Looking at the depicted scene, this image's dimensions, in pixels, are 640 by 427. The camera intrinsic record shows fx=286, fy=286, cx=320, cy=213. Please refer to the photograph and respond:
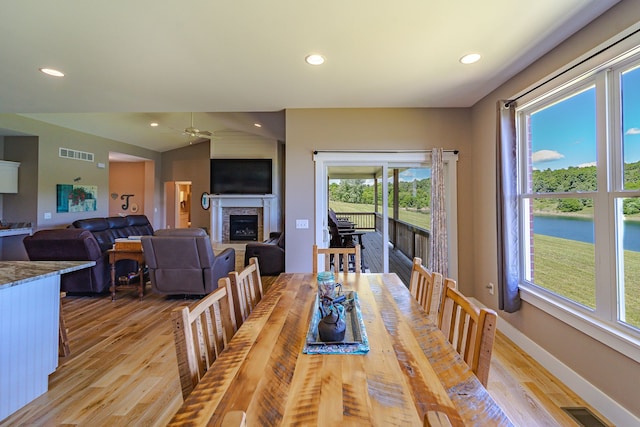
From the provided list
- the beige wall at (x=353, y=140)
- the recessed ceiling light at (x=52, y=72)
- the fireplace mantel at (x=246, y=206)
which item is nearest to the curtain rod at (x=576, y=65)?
the beige wall at (x=353, y=140)

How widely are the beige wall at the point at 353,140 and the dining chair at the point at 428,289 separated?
1923 millimetres

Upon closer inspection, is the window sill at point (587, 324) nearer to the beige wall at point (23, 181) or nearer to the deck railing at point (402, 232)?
the deck railing at point (402, 232)

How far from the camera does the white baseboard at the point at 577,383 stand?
1.71 meters

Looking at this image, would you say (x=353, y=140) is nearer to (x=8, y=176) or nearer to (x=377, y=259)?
(x=377, y=259)

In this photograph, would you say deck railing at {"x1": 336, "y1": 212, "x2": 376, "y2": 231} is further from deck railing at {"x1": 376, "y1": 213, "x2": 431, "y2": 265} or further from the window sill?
the window sill

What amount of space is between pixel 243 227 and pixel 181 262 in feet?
15.8

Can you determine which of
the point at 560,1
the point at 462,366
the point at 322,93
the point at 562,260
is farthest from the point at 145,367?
the point at 560,1

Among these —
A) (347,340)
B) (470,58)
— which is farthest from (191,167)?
(347,340)

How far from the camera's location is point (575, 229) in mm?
2174

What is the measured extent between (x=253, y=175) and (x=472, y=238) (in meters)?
5.85

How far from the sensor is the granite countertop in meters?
1.70

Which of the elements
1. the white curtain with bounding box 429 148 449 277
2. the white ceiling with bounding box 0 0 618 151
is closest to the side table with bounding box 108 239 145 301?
the white ceiling with bounding box 0 0 618 151

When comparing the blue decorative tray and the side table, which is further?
the side table

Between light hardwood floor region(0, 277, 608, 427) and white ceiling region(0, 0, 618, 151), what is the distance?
252 centimetres
